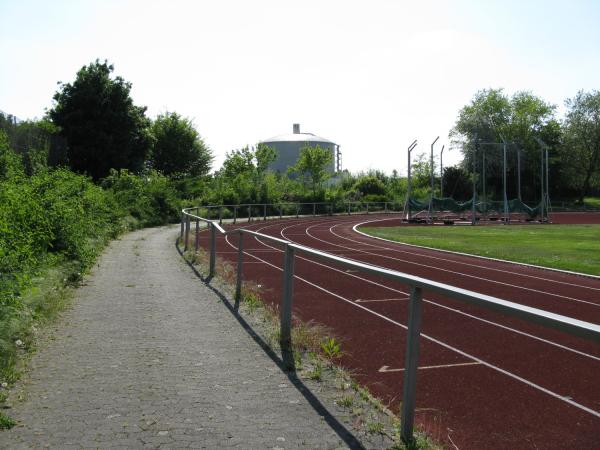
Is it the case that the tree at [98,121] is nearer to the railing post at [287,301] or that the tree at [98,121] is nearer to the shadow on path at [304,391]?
the shadow on path at [304,391]

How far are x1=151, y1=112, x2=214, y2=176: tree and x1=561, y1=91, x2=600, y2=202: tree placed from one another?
4106 cm

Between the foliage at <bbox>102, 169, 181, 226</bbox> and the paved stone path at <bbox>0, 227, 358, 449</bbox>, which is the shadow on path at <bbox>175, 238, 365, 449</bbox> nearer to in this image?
the paved stone path at <bbox>0, 227, 358, 449</bbox>

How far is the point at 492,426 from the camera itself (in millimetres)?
4441

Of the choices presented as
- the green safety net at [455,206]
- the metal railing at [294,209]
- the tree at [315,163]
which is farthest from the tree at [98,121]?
the tree at [315,163]

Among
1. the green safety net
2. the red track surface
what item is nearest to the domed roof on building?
the green safety net

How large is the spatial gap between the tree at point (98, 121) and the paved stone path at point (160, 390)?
31371 millimetres

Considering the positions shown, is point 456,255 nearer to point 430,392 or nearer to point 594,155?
point 430,392

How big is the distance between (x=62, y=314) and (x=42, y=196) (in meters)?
4.64

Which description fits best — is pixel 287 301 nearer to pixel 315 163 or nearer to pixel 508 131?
pixel 315 163

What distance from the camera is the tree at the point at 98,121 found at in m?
37.8

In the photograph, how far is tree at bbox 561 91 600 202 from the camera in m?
72.1

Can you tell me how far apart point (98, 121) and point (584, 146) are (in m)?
55.6

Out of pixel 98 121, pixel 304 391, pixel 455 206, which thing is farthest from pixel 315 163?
pixel 304 391

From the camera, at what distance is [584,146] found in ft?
238
